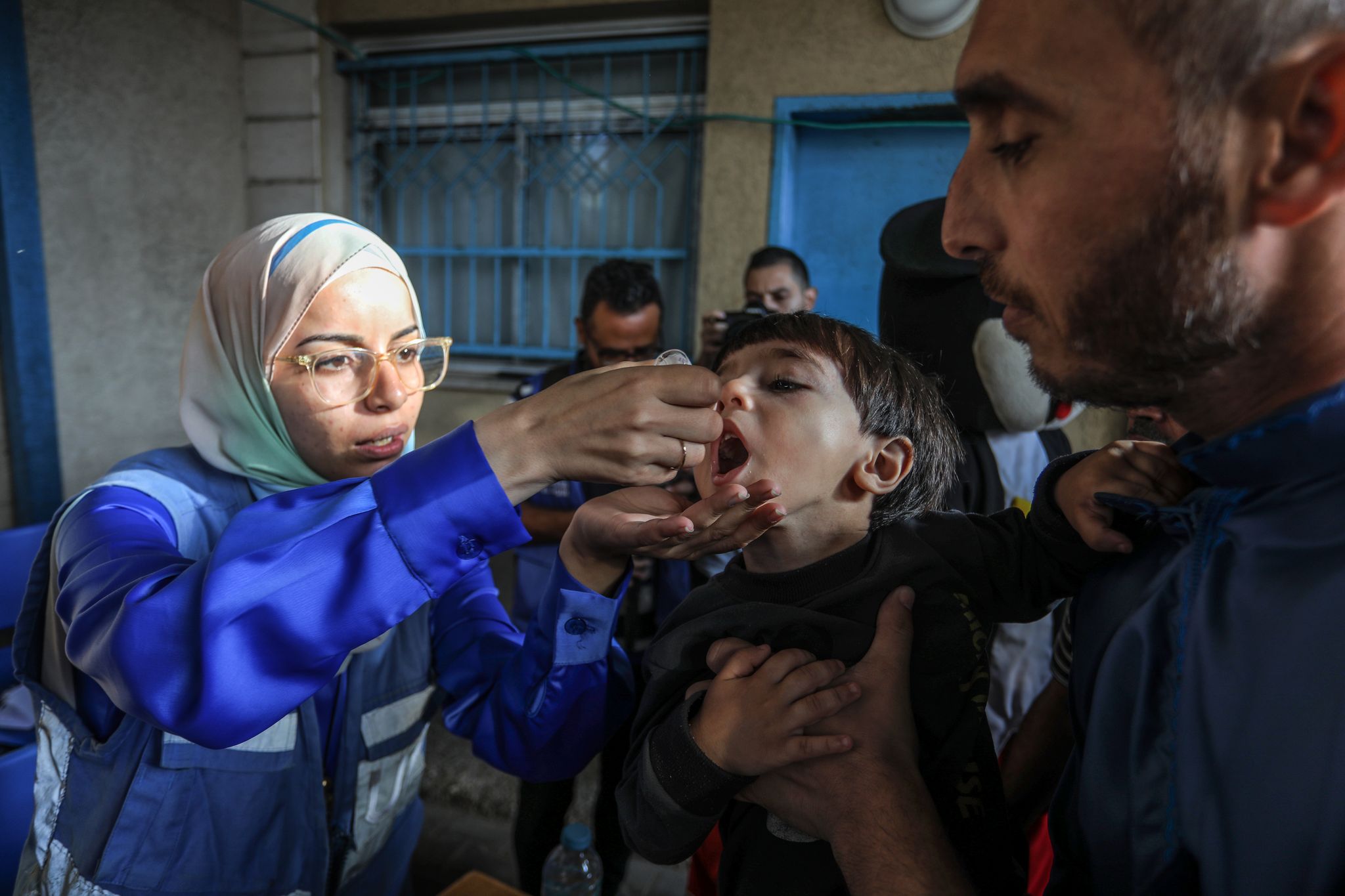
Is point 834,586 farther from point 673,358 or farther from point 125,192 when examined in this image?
point 125,192

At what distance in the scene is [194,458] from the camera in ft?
5.20

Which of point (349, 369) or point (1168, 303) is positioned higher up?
point (1168, 303)

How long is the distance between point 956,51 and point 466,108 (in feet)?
9.93

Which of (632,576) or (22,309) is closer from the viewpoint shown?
(632,576)

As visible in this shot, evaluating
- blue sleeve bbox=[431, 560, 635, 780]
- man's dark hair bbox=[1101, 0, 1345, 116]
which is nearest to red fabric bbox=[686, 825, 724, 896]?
blue sleeve bbox=[431, 560, 635, 780]

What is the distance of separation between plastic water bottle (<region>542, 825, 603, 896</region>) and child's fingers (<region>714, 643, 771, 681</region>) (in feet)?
4.61

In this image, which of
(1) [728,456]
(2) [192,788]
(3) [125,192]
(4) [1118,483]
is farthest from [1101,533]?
(3) [125,192]

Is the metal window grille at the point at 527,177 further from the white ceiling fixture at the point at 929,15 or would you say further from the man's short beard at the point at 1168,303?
the man's short beard at the point at 1168,303

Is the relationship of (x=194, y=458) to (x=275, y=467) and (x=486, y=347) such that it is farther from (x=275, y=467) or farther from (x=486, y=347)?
(x=486, y=347)

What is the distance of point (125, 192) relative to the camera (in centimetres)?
413

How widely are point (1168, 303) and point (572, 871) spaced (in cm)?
240

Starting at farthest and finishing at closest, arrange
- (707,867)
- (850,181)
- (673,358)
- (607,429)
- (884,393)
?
(850,181) → (707,867) → (884,393) → (673,358) → (607,429)

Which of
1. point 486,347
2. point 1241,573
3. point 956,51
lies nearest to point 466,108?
point 486,347

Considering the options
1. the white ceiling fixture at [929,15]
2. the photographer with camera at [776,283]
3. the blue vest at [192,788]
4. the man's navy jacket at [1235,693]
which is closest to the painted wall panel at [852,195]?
the white ceiling fixture at [929,15]
